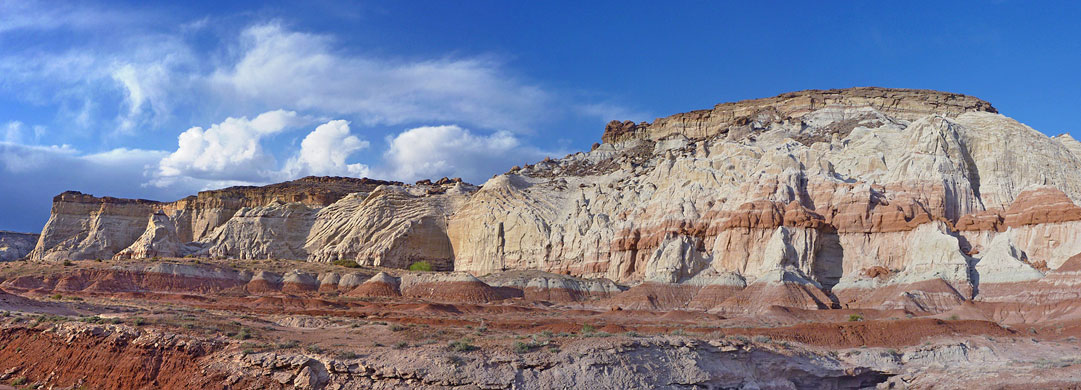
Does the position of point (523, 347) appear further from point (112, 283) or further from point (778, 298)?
point (112, 283)

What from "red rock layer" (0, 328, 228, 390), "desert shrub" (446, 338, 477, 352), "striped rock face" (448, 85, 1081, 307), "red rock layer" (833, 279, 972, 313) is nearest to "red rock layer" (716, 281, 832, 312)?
"striped rock face" (448, 85, 1081, 307)

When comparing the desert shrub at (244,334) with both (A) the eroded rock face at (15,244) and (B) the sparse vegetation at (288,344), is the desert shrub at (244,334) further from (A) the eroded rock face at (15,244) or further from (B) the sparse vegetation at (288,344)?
(A) the eroded rock face at (15,244)

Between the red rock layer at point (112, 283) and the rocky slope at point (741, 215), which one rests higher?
the rocky slope at point (741, 215)

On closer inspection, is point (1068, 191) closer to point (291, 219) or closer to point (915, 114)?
point (915, 114)

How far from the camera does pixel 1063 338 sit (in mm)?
41000

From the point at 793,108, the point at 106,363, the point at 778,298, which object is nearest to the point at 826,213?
the point at 778,298

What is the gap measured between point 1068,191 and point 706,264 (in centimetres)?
2565

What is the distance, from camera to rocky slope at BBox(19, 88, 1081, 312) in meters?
56.7

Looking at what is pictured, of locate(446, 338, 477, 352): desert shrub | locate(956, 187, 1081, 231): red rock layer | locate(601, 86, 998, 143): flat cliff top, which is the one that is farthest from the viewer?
locate(601, 86, 998, 143): flat cliff top

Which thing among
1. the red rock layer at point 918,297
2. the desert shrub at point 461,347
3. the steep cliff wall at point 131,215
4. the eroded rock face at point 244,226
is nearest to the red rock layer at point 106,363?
the desert shrub at point 461,347

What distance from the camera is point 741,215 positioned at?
66.2 m

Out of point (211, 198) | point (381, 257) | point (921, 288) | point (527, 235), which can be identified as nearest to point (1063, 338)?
point (921, 288)

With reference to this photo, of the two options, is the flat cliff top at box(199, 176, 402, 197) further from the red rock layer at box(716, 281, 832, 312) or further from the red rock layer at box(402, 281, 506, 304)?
the red rock layer at box(716, 281, 832, 312)

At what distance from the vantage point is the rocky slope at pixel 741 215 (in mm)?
56656
